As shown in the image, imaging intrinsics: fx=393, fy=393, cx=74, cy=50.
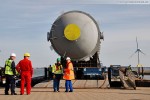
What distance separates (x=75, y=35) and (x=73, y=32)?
0.97ft

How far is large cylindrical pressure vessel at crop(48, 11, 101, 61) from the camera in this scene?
21.2 meters

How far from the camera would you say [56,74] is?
17500 mm

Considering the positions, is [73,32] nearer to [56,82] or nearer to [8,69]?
[56,82]

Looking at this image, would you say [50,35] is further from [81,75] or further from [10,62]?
[10,62]

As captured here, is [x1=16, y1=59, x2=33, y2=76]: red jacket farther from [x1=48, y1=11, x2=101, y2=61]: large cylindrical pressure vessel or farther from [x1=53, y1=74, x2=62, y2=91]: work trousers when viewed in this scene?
[x1=48, y1=11, x2=101, y2=61]: large cylindrical pressure vessel

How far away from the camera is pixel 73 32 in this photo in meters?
21.2

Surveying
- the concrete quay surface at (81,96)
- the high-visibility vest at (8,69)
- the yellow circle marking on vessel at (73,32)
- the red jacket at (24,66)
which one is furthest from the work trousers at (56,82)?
the yellow circle marking on vessel at (73,32)

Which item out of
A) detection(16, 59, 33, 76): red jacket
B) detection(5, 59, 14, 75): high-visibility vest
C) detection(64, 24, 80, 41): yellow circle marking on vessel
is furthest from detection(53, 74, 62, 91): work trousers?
detection(64, 24, 80, 41): yellow circle marking on vessel

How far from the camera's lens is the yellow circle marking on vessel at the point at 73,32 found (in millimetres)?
20969

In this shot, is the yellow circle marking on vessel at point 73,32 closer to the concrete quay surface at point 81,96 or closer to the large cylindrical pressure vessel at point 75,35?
the large cylindrical pressure vessel at point 75,35

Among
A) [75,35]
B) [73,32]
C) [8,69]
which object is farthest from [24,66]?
[73,32]

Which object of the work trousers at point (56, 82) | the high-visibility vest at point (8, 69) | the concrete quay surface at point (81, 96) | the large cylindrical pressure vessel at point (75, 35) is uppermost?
the large cylindrical pressure vessel at point (75, 35)

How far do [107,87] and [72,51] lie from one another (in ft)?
9.66

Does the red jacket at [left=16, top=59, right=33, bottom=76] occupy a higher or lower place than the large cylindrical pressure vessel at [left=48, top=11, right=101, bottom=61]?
lower
